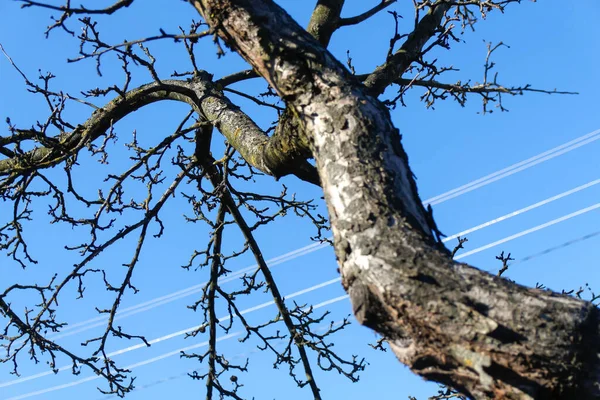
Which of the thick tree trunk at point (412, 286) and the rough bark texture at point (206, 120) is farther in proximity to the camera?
the rough bark texture at point (206, 120)

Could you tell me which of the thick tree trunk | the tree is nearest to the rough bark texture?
the tree

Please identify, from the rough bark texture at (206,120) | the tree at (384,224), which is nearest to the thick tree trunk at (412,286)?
the tree at (384,224)

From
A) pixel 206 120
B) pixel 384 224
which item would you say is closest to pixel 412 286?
pixel 384 224

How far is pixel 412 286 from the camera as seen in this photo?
1.81 meters

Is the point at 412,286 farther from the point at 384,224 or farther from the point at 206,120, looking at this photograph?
the point at 206,120

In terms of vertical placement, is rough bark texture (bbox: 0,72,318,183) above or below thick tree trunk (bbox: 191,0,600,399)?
above

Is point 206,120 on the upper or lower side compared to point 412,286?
upper

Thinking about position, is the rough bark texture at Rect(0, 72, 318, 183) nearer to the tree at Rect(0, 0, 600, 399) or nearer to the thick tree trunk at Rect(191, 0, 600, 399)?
the tree at Rect(0, 0, 600, 399)

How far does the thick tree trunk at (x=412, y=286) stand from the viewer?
1706mm

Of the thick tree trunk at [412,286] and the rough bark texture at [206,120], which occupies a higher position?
the rough bark texture at [206,120]

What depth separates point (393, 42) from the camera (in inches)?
155

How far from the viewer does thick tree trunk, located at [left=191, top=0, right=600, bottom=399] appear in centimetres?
171

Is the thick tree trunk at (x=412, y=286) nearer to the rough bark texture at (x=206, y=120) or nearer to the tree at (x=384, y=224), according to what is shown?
the tree at (x=384, y=224)

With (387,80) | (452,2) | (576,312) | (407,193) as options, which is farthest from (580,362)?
(452,2)
